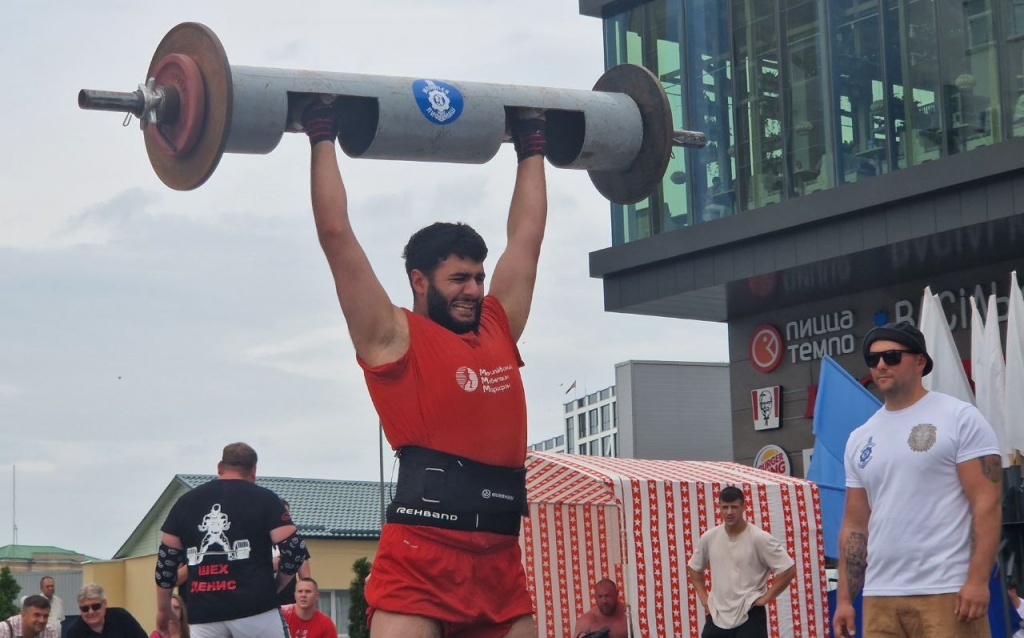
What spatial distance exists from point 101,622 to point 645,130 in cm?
588

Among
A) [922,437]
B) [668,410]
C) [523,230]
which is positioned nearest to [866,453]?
[922,437]

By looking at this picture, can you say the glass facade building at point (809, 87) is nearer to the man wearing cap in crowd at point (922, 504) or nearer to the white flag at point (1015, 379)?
the white flag at point (1015, 379)

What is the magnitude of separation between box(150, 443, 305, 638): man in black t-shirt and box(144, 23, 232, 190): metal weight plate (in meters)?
3.56

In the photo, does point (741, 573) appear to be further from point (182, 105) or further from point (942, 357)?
point (182, 105)

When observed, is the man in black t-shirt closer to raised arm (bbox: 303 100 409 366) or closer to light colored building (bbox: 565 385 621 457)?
raised arm (bbox: 303 100 409 366)

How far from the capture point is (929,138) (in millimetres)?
18219

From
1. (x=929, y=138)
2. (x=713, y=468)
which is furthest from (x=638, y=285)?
(x=713, y=468)

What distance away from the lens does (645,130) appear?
16.6 feet

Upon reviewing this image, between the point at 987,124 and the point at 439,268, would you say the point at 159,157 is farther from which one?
the point at 987,124

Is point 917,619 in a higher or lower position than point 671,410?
lower

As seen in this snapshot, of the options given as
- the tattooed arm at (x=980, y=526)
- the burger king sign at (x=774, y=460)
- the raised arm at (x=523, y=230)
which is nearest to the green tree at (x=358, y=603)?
the burger king sign at (x=774, y=460)

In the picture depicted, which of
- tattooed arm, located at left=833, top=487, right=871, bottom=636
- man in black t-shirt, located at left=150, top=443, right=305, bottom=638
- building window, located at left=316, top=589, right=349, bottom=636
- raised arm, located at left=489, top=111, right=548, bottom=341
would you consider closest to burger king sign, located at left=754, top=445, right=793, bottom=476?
man in black t-shirt, located at left=150, top=443, right=305, bottom=638

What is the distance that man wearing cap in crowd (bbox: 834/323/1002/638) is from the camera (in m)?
5.42

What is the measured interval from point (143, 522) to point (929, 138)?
44.9m
